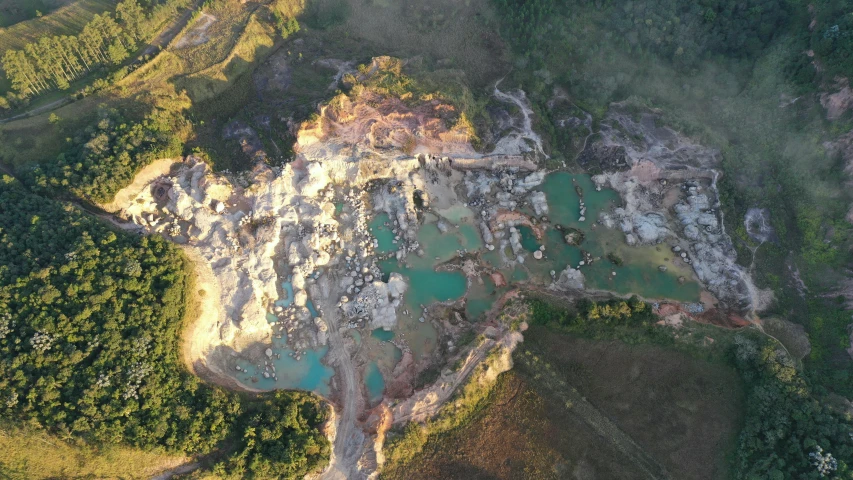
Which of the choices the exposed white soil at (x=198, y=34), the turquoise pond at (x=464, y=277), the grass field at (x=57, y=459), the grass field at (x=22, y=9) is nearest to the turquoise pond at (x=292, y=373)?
the turquoise pond at (x=464, y=277)

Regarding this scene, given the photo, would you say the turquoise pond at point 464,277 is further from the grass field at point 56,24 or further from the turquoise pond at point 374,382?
the grass field at point 56,24

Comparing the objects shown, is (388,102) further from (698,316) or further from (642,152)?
(698,316)

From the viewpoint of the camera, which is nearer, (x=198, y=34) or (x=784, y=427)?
(x=784, y=427)

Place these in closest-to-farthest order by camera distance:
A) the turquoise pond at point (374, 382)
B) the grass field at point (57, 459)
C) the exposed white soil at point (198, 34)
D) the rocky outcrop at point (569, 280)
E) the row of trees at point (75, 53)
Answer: the grass field at point (57, 459), the turquoise pond at point (374, 382), the rocky outcrop at point (569, 280), the row of trees at point (75, 53), the exposed white soil at point (198, 34)

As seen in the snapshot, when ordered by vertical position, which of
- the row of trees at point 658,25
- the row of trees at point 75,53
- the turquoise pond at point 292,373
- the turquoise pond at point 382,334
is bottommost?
the turquoise pond at point 292,373

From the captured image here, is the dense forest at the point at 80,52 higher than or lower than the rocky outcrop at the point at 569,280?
higher

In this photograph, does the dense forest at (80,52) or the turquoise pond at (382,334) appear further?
the dense forest at (80,52)

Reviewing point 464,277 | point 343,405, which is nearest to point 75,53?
point 343,405

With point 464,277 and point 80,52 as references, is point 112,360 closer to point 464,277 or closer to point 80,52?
point 464,277
